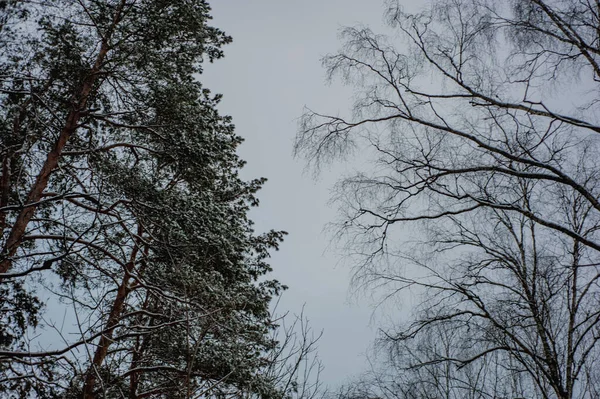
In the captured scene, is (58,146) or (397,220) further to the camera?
(58,146)

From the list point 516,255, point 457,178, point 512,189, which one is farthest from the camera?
point 516,255

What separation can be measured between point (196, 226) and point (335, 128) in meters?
3.14

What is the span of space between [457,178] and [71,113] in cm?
637

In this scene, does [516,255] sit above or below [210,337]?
above

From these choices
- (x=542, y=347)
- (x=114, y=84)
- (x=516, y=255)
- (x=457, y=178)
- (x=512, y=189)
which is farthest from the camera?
(x=114, y=84)

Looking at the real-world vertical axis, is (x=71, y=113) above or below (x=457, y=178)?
above

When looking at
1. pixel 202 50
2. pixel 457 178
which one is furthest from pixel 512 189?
pixel 202 50

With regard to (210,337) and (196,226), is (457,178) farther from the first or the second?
(210,337)

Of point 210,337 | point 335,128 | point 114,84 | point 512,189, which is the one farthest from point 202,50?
point 512,189

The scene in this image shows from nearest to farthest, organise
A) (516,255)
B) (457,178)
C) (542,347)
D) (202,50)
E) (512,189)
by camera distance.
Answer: (457,178), (512,189), (542,347), (516,255), (202,50)

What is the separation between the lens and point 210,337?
8086mm

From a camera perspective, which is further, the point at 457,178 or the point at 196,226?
the point at 196,226

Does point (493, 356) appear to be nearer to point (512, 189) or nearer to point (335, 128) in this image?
point (512, 189)

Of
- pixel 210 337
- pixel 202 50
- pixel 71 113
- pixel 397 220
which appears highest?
pixel 202 50
